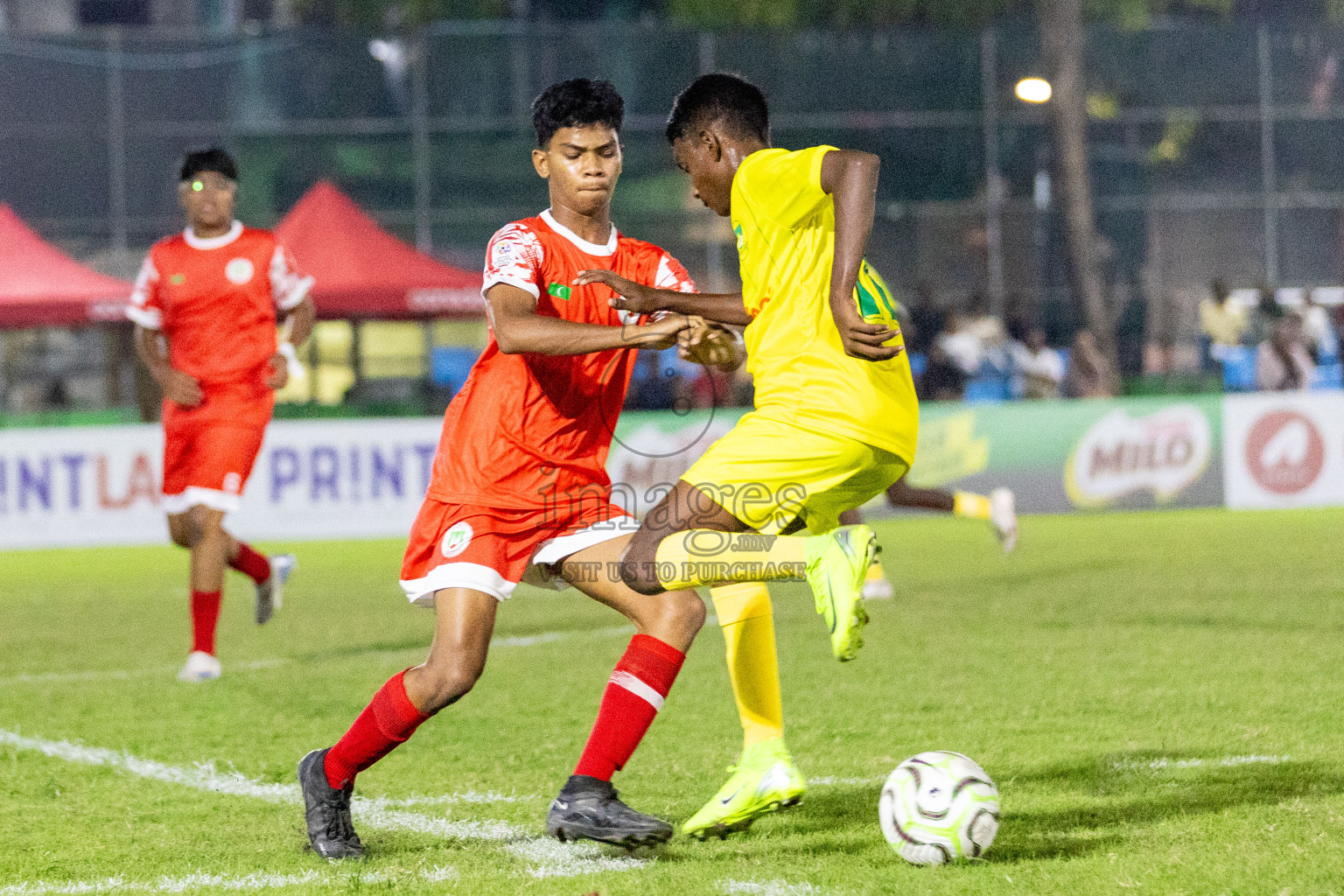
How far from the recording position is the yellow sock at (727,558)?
3.81 metres

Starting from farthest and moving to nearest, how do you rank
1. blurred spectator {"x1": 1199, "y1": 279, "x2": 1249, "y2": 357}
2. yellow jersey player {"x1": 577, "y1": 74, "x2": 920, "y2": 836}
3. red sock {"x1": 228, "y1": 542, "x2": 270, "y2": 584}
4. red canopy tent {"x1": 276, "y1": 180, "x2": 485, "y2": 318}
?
1. red canopy tent {"x1": 276, "y1": 180, "x2": 485, "y2": 318}
2. blurred spectator {"x1": 1199, "y1": 279, "x2": 1249, "y2": 357}
3. red sock {"x1": 228, "y1": 542, "x2": 270, "y2": 584}
4. yellow jersey player {"x1": 577, "y1": 74, "x2": 920, "y2": 836}

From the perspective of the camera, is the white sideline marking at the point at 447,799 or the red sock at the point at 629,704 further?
the white sideline marking at the point at 447,799

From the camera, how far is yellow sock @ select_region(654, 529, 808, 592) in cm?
381

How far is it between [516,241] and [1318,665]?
4073mm

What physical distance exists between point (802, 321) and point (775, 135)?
23.5m

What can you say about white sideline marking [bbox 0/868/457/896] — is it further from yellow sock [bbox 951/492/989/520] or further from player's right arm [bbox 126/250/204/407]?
yellow sock [bbox 951/492/989/520]

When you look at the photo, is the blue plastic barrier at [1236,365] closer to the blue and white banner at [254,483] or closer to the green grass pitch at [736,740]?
the green grass pitch at [736,740]

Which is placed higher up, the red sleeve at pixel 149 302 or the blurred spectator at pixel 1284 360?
the red sleeve at pixel 149 302

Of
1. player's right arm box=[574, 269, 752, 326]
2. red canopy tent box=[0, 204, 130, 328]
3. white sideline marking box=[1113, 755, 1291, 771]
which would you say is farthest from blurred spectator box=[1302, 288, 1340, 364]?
player's right arm box=[574, 269, 752, 326]

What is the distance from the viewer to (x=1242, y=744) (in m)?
5.19

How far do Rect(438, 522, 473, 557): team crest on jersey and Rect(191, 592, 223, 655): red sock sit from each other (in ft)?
12.1

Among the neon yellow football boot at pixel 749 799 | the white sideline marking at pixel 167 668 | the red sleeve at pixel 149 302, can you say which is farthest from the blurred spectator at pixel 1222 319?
the neon yellow football boot at pixel 749 799

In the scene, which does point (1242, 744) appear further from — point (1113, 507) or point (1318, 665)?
point (1113, 507)

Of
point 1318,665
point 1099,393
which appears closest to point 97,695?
point 1318,665
